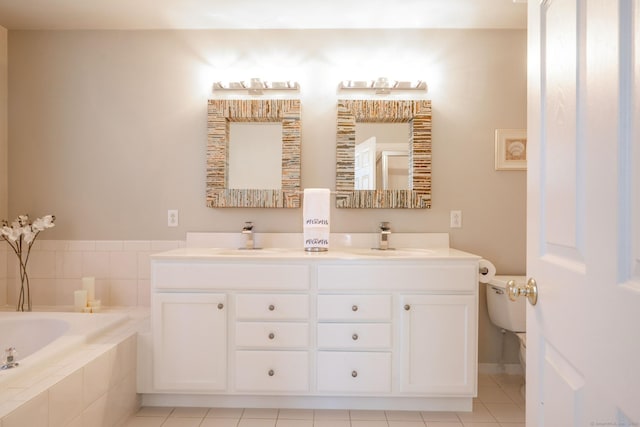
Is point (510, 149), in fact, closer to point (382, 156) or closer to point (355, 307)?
point (382, 156)

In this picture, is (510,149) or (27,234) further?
(510,149)

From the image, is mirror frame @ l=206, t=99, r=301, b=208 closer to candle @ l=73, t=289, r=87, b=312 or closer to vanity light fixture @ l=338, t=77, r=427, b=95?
vanity light fixture @ l=338, t=77, r=427, b=95

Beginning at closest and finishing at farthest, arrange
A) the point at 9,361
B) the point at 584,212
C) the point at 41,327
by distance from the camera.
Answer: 1. the point at 584,212
2. the point at 9,361
3. the point at 41,327

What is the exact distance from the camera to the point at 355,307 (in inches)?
78.0

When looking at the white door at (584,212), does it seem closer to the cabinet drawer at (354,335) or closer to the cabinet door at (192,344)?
the cabinet drawer at (354,335)

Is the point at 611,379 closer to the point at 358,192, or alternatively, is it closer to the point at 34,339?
the point at 358,192

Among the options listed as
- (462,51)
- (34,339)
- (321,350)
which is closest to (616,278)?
(321,350)

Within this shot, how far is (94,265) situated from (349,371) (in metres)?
1.78

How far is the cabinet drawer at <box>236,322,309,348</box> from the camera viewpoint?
1988 mm

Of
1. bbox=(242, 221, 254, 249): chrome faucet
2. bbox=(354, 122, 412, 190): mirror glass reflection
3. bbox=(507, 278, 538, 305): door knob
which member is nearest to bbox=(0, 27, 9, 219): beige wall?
bbox=(242, 221, 254, 249): chrome faucet

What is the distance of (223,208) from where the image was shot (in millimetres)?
2514

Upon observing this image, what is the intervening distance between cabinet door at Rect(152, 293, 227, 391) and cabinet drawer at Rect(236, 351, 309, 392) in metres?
0.10

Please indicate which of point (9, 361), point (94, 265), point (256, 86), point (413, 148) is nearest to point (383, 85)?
point (413, 148)

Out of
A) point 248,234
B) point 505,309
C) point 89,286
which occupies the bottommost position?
point 505,309
